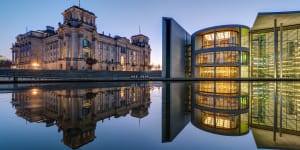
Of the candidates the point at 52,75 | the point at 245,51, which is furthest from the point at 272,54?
the point at 52,75

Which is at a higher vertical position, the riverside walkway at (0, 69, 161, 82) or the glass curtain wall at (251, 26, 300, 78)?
the glass curtain wall at (251, 26, 300, 78)

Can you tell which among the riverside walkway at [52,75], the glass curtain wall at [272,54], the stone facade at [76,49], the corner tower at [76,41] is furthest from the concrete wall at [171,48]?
the corner tower at [76,41]

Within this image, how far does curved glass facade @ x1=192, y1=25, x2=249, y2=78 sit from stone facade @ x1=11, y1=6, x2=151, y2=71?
121 feet

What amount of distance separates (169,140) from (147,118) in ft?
5.92

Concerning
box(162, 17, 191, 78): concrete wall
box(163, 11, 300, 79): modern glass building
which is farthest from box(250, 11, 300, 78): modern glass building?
box(162, 17, 191, 78): concrete wall

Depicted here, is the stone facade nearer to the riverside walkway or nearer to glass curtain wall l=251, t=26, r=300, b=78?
the riverside walkway

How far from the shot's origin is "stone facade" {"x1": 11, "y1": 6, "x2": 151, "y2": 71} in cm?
5272

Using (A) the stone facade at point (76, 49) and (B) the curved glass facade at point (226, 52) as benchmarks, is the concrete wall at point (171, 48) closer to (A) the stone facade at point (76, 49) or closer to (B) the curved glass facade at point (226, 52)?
(B) the curved glass facade at point (226, 52)

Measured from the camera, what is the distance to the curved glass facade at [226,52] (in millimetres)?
35250

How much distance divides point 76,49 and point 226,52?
46.7m

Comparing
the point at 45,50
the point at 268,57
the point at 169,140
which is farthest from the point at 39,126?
the point at 45,50

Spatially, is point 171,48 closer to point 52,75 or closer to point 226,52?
point 226,52

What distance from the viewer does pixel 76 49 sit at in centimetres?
5288

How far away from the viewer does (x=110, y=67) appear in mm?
67438
